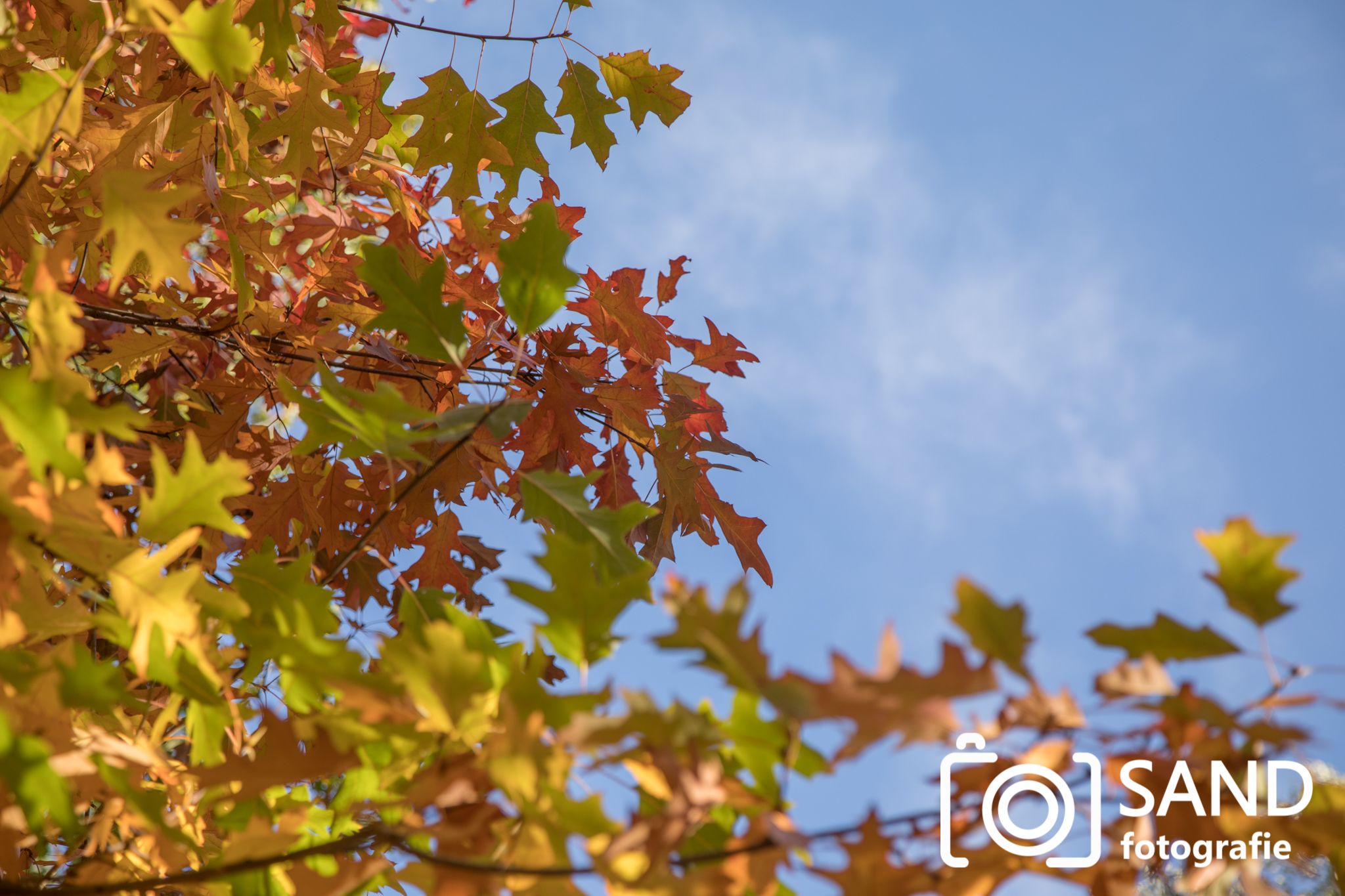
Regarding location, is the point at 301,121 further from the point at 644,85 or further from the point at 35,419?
the point at 35,419

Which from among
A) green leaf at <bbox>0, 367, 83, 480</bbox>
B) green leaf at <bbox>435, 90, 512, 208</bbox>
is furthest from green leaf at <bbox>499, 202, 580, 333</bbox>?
green leaf at <bbox>435, 90, 512, 208</bbox>

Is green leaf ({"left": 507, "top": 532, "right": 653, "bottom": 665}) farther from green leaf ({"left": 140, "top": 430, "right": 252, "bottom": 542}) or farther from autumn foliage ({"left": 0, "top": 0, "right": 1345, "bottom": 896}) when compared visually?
green leaf ({"left": 140, "top": 430, "right": 252, "bottom": 542})

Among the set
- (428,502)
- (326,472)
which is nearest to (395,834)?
(428,502)

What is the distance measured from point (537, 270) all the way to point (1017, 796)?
2.32 feet

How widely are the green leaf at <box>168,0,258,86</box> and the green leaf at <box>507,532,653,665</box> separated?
2.21 ft

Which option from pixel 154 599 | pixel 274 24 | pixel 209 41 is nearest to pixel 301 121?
pixel 274 24

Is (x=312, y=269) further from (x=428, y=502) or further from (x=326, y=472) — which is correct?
(x=428, y=502)

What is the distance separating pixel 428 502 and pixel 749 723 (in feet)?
4.03

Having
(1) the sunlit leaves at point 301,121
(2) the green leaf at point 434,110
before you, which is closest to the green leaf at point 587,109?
(2) the green leaf at point 434,110

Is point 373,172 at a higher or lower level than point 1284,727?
higher

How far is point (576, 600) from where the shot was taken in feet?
2.73

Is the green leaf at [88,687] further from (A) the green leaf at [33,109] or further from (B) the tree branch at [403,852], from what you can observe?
(A) the green leaf at [33,109]

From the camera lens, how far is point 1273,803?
787mm

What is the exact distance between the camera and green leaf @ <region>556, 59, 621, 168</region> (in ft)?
7.79
